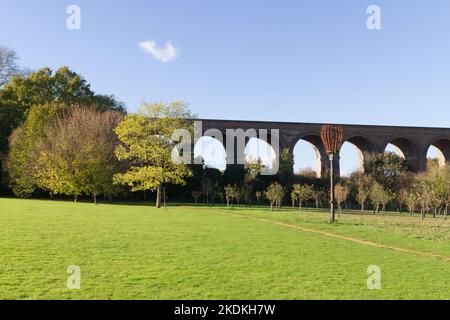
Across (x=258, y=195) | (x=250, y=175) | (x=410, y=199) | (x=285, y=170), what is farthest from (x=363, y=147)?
(x=410, y=199)

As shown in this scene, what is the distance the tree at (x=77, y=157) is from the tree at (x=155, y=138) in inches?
141

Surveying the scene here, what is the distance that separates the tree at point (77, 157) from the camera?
3136 centimetres

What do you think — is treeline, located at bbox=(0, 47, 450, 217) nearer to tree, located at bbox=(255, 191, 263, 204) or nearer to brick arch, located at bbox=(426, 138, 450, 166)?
tree, located at bbox=(255, 191, 263, 204)

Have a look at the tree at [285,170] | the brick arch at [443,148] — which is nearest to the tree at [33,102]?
the tree at [285,170]

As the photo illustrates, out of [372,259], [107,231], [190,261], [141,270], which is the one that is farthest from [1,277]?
[372,259]

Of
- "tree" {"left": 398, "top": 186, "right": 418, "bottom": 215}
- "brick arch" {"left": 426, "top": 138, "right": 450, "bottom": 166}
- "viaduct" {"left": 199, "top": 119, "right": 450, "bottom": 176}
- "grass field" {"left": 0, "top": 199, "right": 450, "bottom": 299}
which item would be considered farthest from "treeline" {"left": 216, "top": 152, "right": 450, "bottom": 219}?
"grass field" {"left": 0, "top": 199, "right": 450, "bottom": 299}

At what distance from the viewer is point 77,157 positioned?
31.5 metres

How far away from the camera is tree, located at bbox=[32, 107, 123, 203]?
3136 centimetres

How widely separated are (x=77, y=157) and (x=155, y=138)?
679 cm

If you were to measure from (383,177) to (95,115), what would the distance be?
100 ft

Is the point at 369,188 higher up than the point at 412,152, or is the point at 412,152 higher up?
the point at 412,152

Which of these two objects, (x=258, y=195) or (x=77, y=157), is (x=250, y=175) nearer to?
(x=258, y=195)

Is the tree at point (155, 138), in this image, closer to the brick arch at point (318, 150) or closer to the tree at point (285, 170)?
the tree at point (285, 170)
